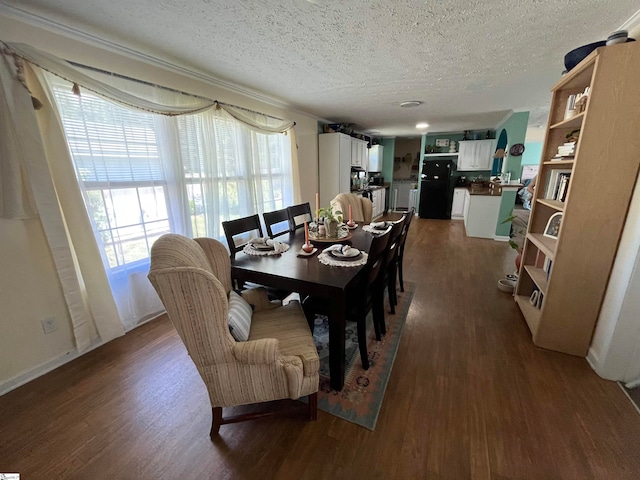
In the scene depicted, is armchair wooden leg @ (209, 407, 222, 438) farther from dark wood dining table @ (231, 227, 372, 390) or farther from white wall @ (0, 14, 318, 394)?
white wall @ (0, 14, 318, 394)

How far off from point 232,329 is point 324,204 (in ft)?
13.2

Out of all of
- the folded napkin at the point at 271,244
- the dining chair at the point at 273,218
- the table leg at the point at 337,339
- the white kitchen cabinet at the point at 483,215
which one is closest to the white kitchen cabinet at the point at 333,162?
the dining chair at the point at 273,218

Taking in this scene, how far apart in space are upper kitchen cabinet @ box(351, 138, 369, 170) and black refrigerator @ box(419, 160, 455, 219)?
1.74 meters

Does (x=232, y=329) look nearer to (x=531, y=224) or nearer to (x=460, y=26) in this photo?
(x=460, y=26)

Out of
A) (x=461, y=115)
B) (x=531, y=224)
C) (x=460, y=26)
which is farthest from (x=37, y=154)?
(x=461, y=115)

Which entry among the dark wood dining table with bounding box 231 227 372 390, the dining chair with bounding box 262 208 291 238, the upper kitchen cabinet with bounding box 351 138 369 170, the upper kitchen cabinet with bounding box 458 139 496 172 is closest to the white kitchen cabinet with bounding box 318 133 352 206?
the upper kitchen cabinet with bounding box 351 138 369 170

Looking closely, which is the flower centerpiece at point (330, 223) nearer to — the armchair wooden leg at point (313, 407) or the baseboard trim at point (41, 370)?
the armchair wooden leg at point (313, 407)

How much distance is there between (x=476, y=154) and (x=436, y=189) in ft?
3.90

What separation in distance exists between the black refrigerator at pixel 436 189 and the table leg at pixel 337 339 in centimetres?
623

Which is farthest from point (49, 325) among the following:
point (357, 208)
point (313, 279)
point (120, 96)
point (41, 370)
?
point (357, 208)

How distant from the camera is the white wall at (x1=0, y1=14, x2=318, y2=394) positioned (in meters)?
1.59

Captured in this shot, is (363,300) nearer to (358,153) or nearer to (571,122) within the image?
(571,122)

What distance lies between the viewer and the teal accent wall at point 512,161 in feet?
14.1

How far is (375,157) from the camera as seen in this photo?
290 inches
